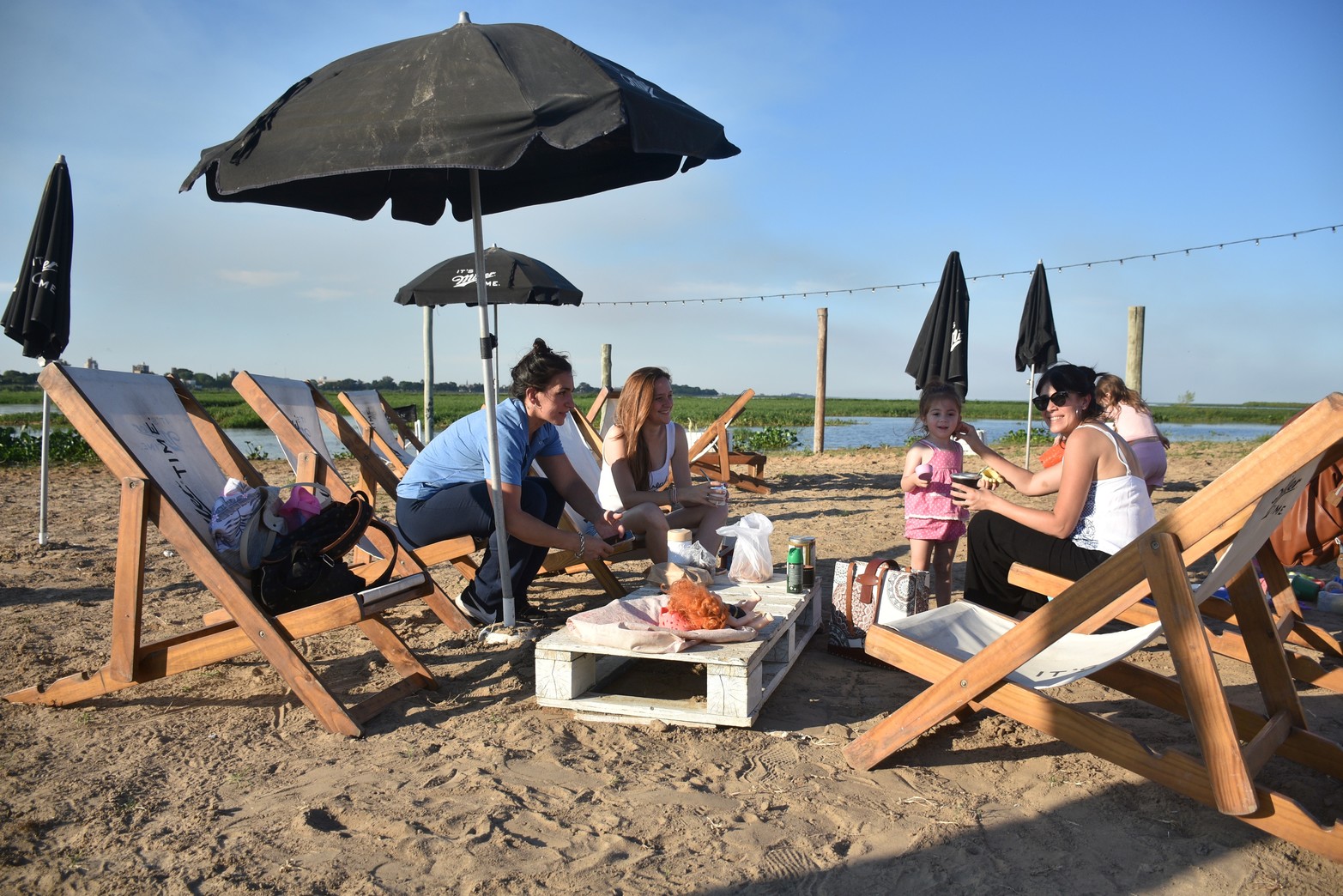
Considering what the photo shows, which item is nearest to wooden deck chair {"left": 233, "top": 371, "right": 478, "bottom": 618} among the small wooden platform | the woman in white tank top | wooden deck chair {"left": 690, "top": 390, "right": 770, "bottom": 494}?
the small wooden platform

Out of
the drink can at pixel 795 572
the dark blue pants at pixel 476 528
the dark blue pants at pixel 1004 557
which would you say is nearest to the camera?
the dark blue pants at pixel 1004 557

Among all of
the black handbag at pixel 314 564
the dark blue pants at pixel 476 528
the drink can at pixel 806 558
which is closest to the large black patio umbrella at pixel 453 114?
the black handbag at pixel 314 564

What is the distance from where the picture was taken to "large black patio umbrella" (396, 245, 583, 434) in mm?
8305

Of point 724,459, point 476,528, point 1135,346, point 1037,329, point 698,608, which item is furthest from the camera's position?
point 1135,346

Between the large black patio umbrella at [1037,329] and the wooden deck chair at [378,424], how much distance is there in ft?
23.6

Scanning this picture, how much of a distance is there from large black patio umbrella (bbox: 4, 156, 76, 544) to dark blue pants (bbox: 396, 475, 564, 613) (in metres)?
3.31

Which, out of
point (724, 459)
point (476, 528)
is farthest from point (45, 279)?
point (724, 459)

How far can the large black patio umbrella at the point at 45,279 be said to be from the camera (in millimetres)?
5418

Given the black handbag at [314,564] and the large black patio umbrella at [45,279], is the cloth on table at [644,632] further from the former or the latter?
the large black patio umbrella at [45,279]

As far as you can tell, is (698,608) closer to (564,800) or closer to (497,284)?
(564,800)

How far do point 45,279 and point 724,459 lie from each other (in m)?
5.71

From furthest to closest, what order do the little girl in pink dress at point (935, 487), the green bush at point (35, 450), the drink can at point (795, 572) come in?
the green bush at point (35, 450), the little girl in pink dress at point (935, 487), the drink can at point (795, 572)

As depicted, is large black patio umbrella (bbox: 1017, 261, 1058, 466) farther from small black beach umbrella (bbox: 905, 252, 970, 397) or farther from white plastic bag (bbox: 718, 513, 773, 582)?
white plastic bag (bbox: 718, 513, 773, 582)

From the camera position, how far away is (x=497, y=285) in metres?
8.30
